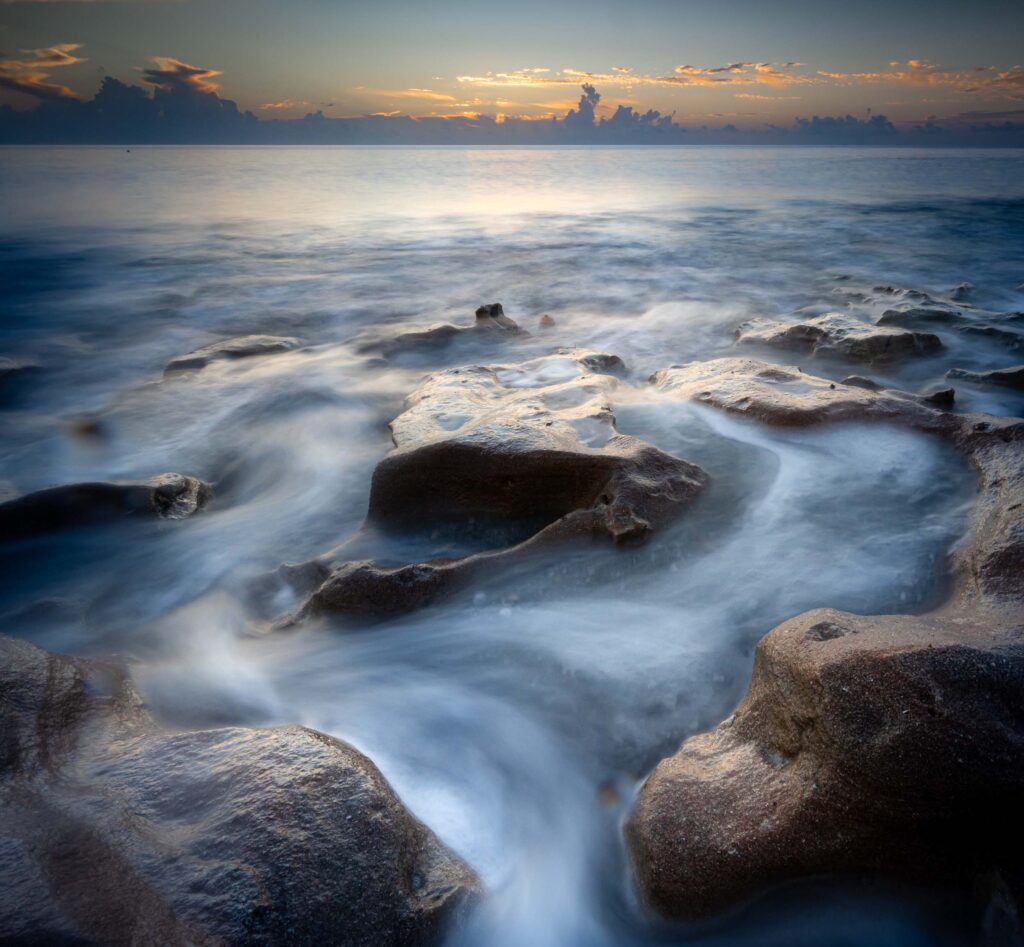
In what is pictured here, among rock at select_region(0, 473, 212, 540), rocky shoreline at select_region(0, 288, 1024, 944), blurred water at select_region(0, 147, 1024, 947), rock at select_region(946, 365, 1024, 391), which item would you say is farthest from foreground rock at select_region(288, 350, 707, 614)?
rock at select_region(946, 365, 1024, 391)

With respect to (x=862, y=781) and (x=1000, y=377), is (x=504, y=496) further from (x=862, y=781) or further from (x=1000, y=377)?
(x=1000, y=377)

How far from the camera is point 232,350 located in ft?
26.7

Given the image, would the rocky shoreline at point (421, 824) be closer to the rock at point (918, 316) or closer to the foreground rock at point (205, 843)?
the foreground rock at point (205, 843)

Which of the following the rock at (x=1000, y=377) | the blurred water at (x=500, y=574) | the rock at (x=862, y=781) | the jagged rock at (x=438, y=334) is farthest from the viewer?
the jagged rock at (x=438, y=334)

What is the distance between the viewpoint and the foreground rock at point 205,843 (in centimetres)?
164

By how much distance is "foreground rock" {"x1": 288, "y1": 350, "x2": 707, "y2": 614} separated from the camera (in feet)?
11.4

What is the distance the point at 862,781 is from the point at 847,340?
629 centimetres

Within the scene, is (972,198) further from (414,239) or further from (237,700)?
(237,700)

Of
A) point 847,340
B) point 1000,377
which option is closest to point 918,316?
point 847,340

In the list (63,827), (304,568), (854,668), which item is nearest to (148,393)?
(304,568)

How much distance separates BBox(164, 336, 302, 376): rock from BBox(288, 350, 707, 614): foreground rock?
497 cm

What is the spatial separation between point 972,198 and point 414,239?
71.9 feet

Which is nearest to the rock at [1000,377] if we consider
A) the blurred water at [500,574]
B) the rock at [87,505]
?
the blurred water at [500,574]

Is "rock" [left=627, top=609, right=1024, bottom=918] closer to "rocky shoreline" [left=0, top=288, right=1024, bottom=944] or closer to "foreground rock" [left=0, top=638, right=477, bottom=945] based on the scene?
"rocky shoreline" [left=0, top=288, right=1024, bottom=944]
